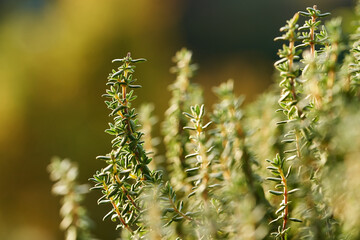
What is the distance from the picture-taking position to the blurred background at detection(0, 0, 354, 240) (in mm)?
2912

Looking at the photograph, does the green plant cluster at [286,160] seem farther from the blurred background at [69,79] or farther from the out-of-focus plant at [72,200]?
the blurred background at [69,79]

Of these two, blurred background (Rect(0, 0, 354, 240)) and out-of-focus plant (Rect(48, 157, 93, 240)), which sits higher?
blurred background (Rect(0, 0, 354, 240))

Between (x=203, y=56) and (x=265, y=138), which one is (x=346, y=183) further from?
(x=203, y=56)

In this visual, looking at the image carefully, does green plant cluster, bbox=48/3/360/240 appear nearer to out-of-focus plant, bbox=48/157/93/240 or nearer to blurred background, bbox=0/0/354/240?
out-of-focus plant, bbox=48/157/93/240

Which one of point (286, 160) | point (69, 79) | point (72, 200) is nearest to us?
point (286, 160)

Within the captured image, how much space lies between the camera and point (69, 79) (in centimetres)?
334

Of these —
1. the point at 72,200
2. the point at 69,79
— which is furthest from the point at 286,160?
the point at 69,79

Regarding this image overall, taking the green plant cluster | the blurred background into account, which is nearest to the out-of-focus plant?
the green plant cluster

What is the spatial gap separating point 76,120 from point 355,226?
2929mm

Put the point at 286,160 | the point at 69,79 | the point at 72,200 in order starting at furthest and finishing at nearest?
the point at 69,79 → the point at 72,200 → the point at 286,160

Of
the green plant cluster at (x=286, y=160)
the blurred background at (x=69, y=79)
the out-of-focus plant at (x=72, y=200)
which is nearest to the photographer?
the green plant cluster at (x=286, y=160)

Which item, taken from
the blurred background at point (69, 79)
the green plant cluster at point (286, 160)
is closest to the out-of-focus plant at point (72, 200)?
the green plant cluster at point (286, 160)

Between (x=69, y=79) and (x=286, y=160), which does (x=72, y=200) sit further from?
(x=69, y=79)

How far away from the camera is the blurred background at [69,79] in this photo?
2.91 meters
